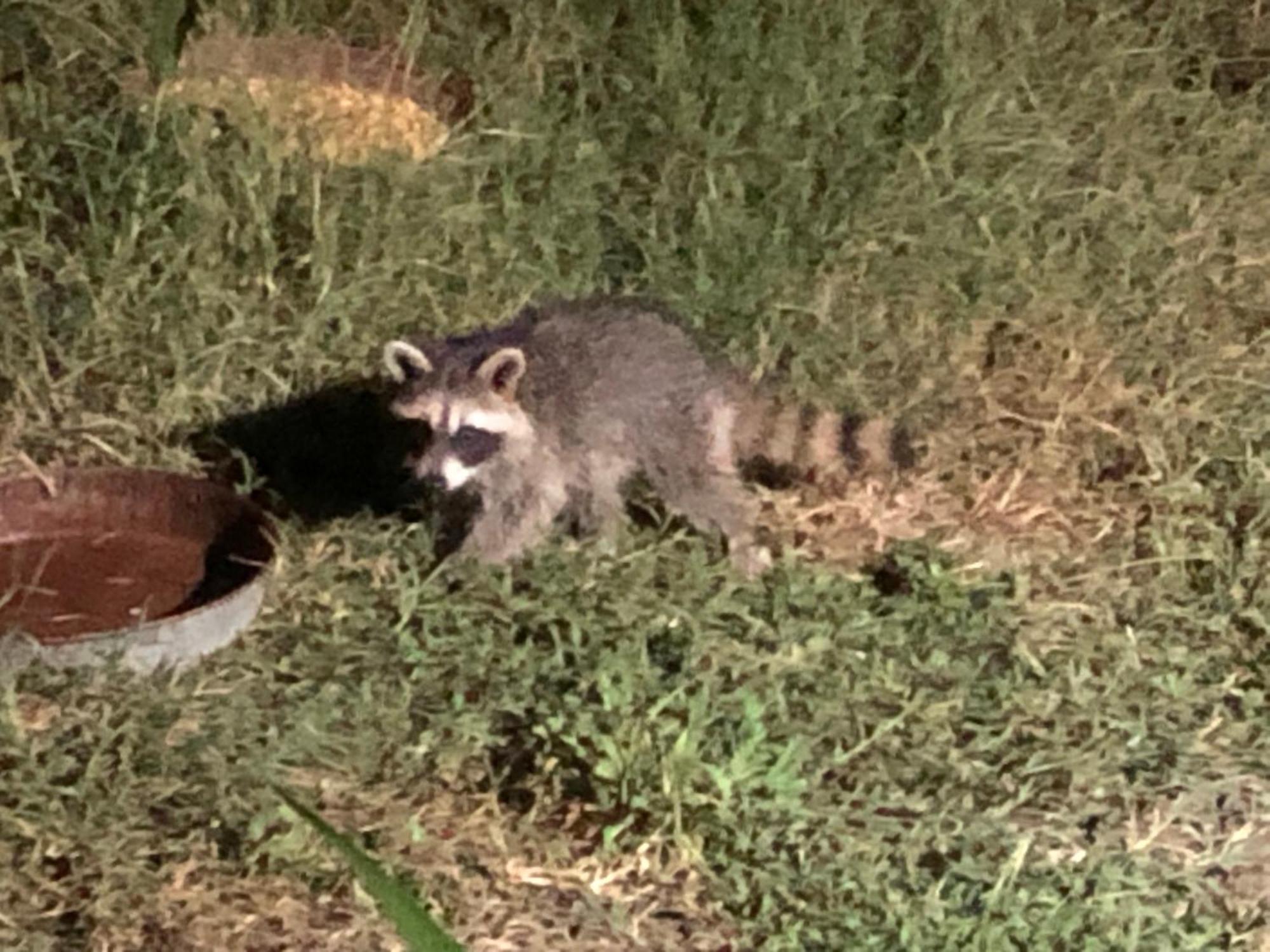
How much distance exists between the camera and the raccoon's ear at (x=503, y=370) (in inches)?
139

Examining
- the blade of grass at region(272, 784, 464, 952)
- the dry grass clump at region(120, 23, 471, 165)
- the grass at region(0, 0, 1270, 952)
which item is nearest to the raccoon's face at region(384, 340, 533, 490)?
the grass at region(0, 0, 1270, 952)

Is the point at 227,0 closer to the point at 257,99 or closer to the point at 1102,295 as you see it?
the point at 257,99

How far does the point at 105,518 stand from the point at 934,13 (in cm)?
295

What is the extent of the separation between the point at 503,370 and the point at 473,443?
0.60 feet

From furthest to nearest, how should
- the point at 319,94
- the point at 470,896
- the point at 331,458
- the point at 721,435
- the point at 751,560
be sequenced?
the point at 319,94 < the point at 331,458 < the point at 721,435 < the point at 751,560 < the point at 470,896

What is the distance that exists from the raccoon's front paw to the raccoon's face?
0.60 meters

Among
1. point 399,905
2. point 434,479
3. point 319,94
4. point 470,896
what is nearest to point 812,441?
point 434,479

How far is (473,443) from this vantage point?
11.9 feet

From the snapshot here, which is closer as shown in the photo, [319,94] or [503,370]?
[503,370]

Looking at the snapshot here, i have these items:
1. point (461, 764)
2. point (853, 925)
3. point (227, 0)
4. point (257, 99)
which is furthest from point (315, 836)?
point (227, 0)

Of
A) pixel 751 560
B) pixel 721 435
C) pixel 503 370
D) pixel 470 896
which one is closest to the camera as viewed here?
pixel 470 896

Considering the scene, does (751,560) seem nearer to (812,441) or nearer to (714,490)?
(714,490)

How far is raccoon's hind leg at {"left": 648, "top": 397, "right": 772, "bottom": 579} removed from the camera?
3.76 m

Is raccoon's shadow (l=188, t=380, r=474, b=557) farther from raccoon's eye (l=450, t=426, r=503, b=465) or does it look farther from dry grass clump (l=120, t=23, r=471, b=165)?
dry grass clump (l=120, t=23, r=471, b=165)
